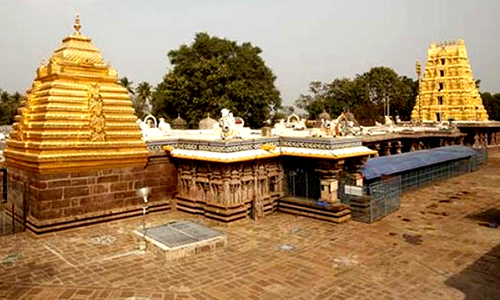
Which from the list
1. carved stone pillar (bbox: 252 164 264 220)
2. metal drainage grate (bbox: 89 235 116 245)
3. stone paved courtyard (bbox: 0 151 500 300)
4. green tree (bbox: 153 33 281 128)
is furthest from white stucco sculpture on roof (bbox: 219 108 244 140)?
green tree (bbox: 153 33 281 128)

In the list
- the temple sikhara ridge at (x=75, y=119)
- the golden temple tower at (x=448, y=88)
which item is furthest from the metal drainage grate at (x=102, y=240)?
the golden temple tower at (x=448, y=88)

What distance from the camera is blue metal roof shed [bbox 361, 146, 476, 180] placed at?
14.9 meters

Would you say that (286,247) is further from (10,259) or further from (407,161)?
(407,161)

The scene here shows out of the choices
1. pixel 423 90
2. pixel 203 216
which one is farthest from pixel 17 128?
pixel 423 90

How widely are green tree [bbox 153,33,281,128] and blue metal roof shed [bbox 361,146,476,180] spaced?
63.4ft

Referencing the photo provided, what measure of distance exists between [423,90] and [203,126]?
3129 centimetres

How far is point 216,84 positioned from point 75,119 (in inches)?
1005

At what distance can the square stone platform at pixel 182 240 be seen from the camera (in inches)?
338

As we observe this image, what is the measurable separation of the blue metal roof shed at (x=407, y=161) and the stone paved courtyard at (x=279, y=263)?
3.09 metres

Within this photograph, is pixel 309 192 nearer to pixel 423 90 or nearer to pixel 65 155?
pixel 65 155

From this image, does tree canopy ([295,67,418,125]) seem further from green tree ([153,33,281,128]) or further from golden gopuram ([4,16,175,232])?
golden gopuram ([4,16,175,232])

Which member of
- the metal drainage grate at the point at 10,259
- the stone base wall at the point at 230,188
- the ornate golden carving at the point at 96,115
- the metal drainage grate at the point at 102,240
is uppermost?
the ornate golden carving at the point at 96,115

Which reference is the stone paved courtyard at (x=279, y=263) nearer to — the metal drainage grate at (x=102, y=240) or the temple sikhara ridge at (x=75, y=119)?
the metal drainage grate at (x=102, y=240)

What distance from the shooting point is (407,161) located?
1789 centimetres
